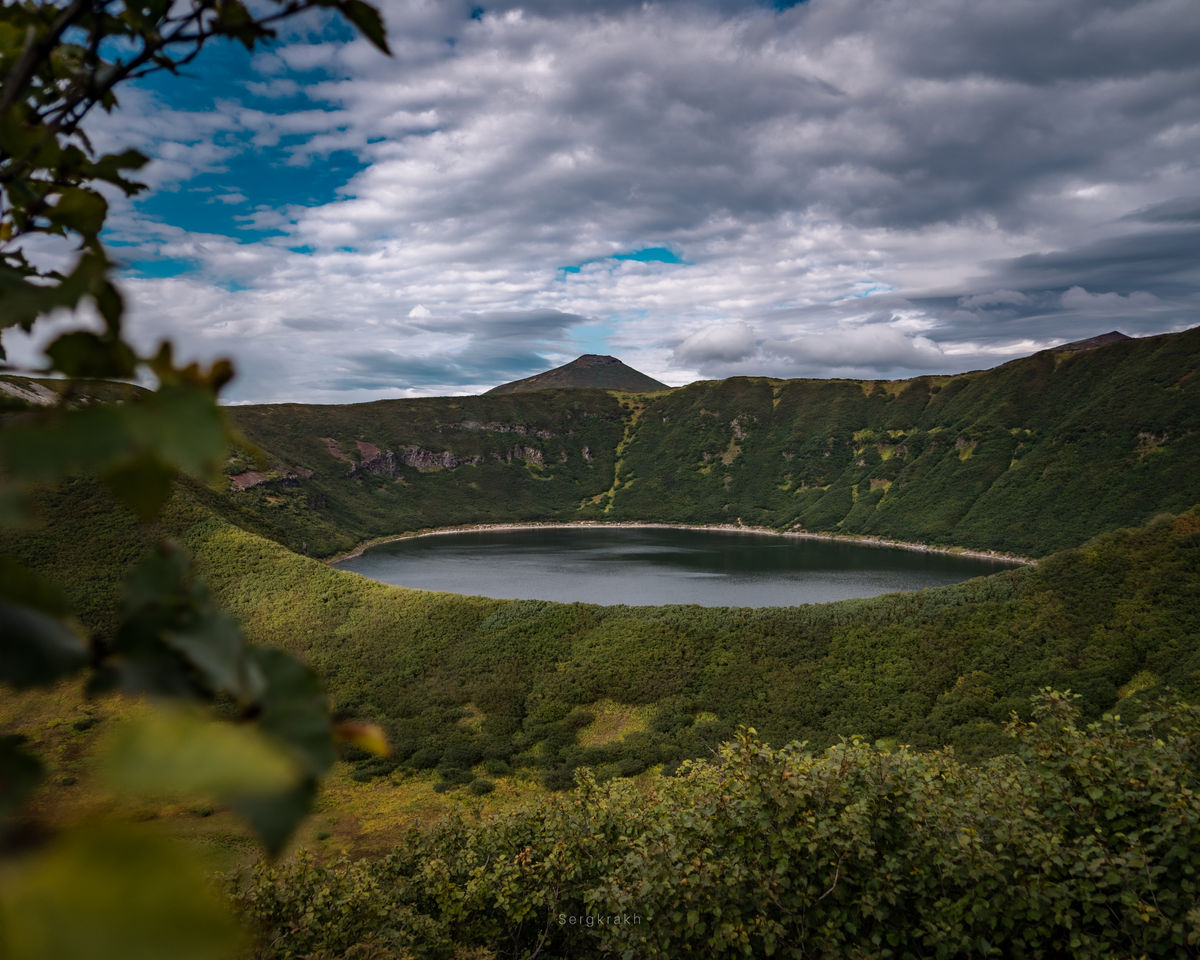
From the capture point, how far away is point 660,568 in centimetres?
7919

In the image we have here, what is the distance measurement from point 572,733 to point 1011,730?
888 inches

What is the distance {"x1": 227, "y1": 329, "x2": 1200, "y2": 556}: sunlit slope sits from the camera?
294 ft

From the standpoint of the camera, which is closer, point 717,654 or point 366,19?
point 366,19

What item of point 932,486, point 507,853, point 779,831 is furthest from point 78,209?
point 932,486

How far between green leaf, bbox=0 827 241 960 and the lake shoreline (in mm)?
88745

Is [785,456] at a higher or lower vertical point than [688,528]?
higher

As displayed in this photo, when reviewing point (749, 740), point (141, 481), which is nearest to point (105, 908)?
point (141, 481)

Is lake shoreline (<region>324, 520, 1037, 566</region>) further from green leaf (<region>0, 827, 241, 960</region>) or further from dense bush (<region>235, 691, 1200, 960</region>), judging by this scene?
green leaf (<region>0, 827, 241, 960</region>)

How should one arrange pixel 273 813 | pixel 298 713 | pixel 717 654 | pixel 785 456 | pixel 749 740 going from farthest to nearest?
pixel 785 456 < pixel 717 654 < pixel 749 740 < pixel 298 713 < pixel 273 813

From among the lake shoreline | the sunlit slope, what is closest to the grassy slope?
the sunlit slope

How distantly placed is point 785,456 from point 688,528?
28.9 meters

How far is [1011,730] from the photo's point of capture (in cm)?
730

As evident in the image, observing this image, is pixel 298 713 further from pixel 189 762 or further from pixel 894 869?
pixel 894 869

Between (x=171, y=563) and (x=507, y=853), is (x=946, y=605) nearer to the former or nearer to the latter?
(x=507, y=853)
